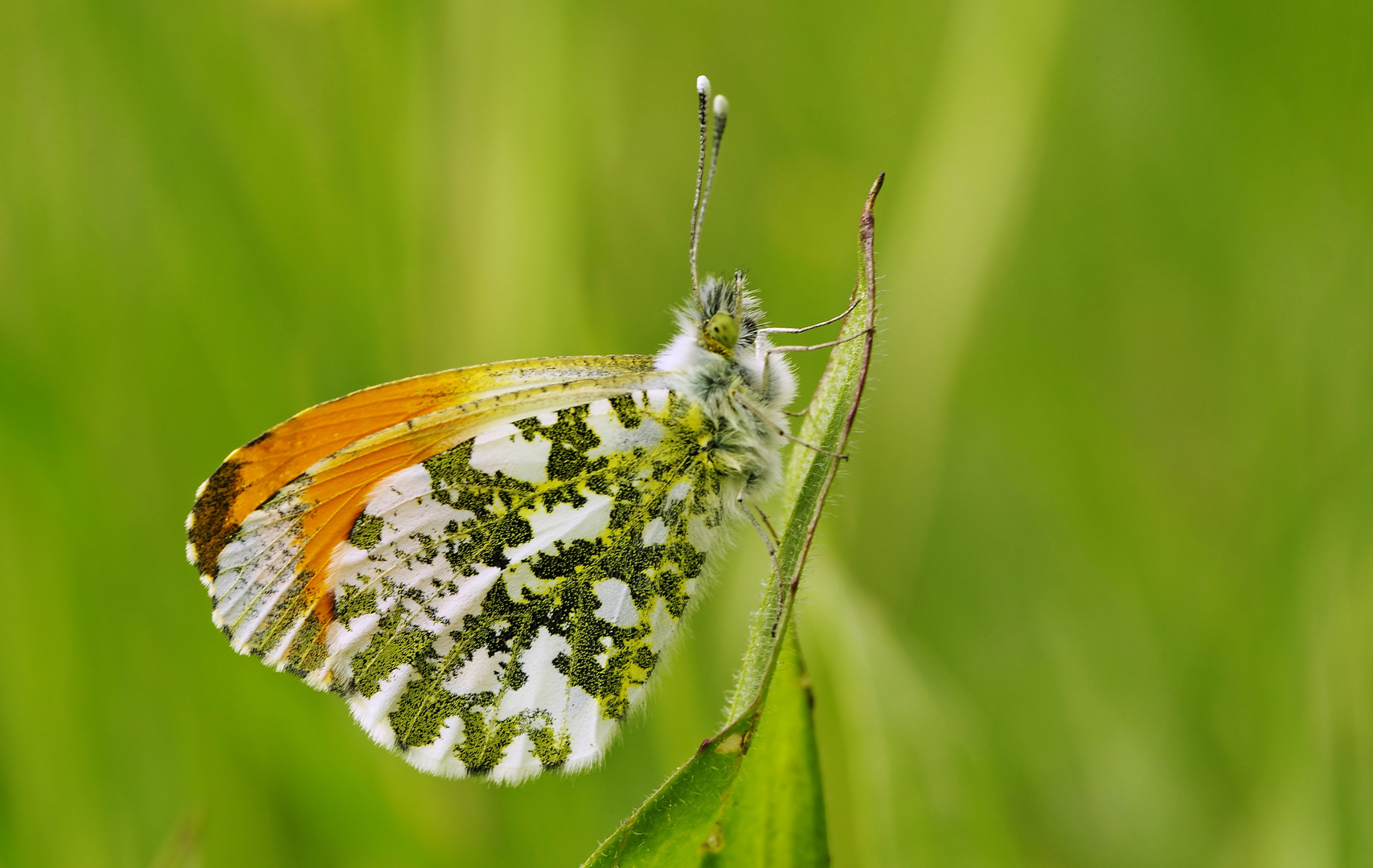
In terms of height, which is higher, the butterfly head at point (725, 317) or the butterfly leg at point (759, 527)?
the butterfly head at point (725, 317)

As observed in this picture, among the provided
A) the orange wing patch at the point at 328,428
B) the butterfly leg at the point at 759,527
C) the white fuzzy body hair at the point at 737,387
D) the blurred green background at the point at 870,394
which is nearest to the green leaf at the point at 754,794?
the blurred green background at the point at 870,394

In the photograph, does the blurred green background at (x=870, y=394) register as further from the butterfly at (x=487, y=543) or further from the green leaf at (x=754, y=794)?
the green leaf at (x=754, y=794)

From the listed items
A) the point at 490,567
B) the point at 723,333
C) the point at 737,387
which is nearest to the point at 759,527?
the point at 737,387

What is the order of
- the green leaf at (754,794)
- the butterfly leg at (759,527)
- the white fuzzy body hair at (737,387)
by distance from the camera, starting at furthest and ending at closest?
1. the white fuzzy body hair at (737,387)
2. the butterfly leg at (759,527)
3. the green leaf at (754,794)

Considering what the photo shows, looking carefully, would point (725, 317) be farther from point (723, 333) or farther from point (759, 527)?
point (759, 527)

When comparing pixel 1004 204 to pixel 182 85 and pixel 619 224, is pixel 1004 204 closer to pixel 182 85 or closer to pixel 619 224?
pixel 619 224

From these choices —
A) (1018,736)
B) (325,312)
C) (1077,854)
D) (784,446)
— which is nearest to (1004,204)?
(784,446)

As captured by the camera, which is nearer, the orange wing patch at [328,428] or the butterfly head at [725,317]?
the orange wing patch at [328,428]

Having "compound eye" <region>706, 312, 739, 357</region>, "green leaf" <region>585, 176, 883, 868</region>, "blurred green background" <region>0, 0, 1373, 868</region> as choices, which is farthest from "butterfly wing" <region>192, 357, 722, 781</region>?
"green leaf" <region>585, 176, 883, 868</region>
